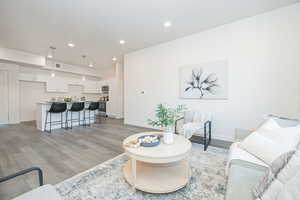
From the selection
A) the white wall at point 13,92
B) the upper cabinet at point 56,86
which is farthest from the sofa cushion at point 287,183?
the upper cabinet at point 56,86

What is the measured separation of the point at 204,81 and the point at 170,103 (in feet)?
3.87

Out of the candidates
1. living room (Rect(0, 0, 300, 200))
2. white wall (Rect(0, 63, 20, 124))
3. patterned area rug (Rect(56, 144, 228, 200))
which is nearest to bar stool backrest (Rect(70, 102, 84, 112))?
living room (Rect(0, 0, 300, 200))

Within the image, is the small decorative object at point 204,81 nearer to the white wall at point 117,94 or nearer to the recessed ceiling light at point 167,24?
the recessed ceiling light at point 167,24

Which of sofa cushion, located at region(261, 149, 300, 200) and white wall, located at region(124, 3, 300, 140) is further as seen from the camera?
white wall, located at region(124, 3, 300, 140)

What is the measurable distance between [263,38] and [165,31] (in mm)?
2168

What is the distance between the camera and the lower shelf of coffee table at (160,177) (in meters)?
1.43

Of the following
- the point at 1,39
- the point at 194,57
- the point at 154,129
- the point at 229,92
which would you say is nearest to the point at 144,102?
the point at 154,129

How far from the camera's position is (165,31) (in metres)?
3.41

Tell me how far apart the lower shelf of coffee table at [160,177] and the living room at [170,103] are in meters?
0.01

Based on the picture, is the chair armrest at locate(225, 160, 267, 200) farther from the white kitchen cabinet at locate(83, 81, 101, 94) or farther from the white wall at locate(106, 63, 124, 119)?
the white kitchen cabinet at locate(83, 81, 101, 94)

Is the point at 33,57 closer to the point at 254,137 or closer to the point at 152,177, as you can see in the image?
the point at 152,177

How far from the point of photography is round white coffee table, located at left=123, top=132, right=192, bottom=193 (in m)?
1.40

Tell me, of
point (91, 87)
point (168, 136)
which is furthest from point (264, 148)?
point (91, 87)

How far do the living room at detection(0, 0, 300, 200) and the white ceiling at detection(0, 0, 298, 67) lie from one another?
0.08ft
